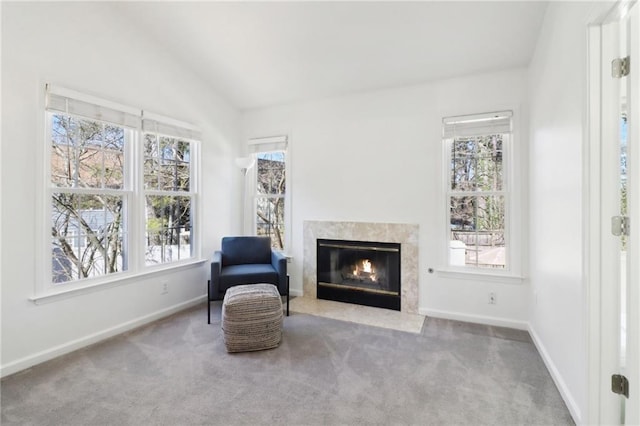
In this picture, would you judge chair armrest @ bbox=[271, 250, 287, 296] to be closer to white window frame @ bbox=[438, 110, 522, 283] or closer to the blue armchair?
the blue armchair

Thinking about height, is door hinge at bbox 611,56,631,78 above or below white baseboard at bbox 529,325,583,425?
above

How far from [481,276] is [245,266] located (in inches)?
101

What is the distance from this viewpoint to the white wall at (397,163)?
313 cm

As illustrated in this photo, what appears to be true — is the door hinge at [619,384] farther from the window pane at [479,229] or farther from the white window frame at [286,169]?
the white window frame at [286,169]

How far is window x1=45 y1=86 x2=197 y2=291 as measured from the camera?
2.60 meters

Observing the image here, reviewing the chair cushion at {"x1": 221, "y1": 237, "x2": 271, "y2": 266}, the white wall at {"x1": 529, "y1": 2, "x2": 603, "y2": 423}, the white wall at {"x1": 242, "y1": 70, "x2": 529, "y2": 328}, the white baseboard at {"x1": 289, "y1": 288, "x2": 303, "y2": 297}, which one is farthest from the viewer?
the white baseboard at {"x1": 289, "y1": 288, "x2": 303, "y2": 297}

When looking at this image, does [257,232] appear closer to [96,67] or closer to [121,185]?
[121,185]

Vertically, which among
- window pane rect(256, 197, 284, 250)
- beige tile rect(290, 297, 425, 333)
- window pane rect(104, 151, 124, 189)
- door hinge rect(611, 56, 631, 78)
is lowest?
beige tile rect(290, 297, 425, 333)

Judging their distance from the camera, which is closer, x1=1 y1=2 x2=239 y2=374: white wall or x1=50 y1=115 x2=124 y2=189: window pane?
x1=1 y1=2 x2=239 y2=374: white wall

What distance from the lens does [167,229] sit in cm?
356

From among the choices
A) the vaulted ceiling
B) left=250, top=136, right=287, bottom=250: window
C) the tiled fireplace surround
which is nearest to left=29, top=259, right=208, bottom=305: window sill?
left=250, top=136, right=287, bottom=250: window

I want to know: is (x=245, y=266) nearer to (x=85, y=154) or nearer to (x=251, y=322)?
(x=251, y=322)

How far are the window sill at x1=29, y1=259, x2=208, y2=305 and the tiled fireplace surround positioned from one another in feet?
4.44

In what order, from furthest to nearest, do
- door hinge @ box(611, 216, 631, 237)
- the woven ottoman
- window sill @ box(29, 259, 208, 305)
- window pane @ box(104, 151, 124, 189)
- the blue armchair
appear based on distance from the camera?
the blue armchair < window pane @ box(104, 151, 124, 189) < the woven ottoman < window sill @ box(29, 259, 208, 305) < door hinge @ box(611, 216, 631, 237)
